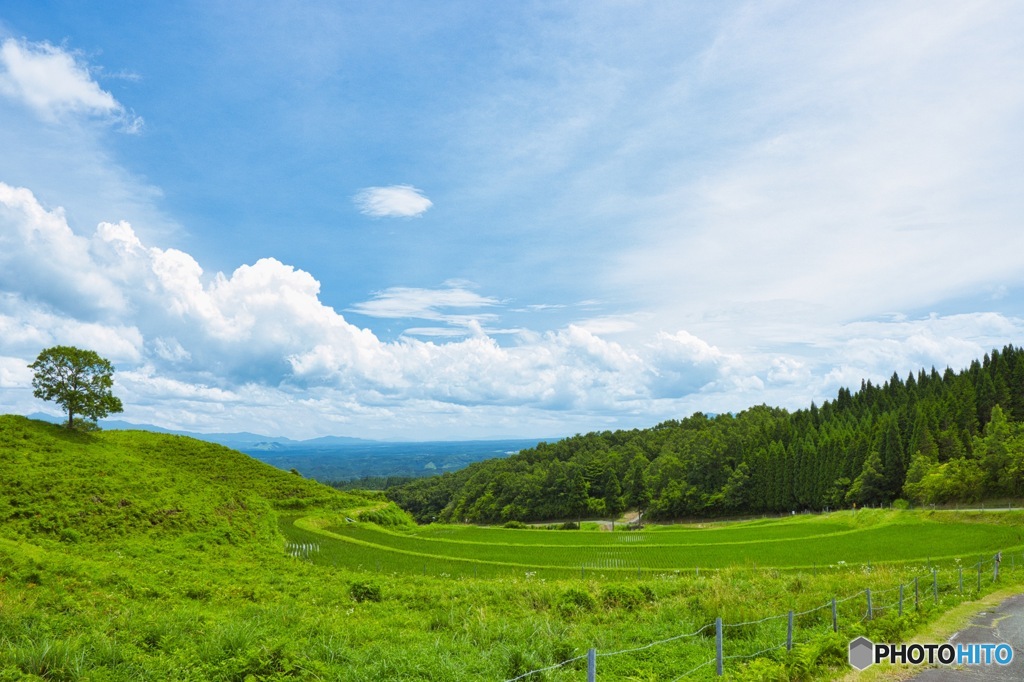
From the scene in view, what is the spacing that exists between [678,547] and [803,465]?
54.1m

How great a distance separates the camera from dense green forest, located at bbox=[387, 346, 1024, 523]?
76562mm

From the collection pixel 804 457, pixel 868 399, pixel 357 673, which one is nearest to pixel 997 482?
pixel 804 457

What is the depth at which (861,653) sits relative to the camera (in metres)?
14.0

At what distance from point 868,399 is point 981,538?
97.0 metres

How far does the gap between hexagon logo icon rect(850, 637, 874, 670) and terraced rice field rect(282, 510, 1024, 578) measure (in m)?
22.9

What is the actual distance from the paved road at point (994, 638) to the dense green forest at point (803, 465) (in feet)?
204

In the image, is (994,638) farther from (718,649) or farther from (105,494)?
(105,494)

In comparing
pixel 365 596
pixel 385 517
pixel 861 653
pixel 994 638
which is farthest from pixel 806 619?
pixel 385 517

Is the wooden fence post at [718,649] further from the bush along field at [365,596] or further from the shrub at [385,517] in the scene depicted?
the shrub at [385,517]

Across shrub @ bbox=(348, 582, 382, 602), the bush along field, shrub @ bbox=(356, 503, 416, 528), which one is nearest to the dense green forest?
the bush along field

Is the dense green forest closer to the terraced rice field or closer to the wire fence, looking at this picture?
the terraced rice field

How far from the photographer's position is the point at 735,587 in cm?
2144

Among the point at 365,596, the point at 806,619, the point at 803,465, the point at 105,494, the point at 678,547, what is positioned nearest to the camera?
the point at 806,619

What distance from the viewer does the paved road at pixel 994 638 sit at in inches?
492
